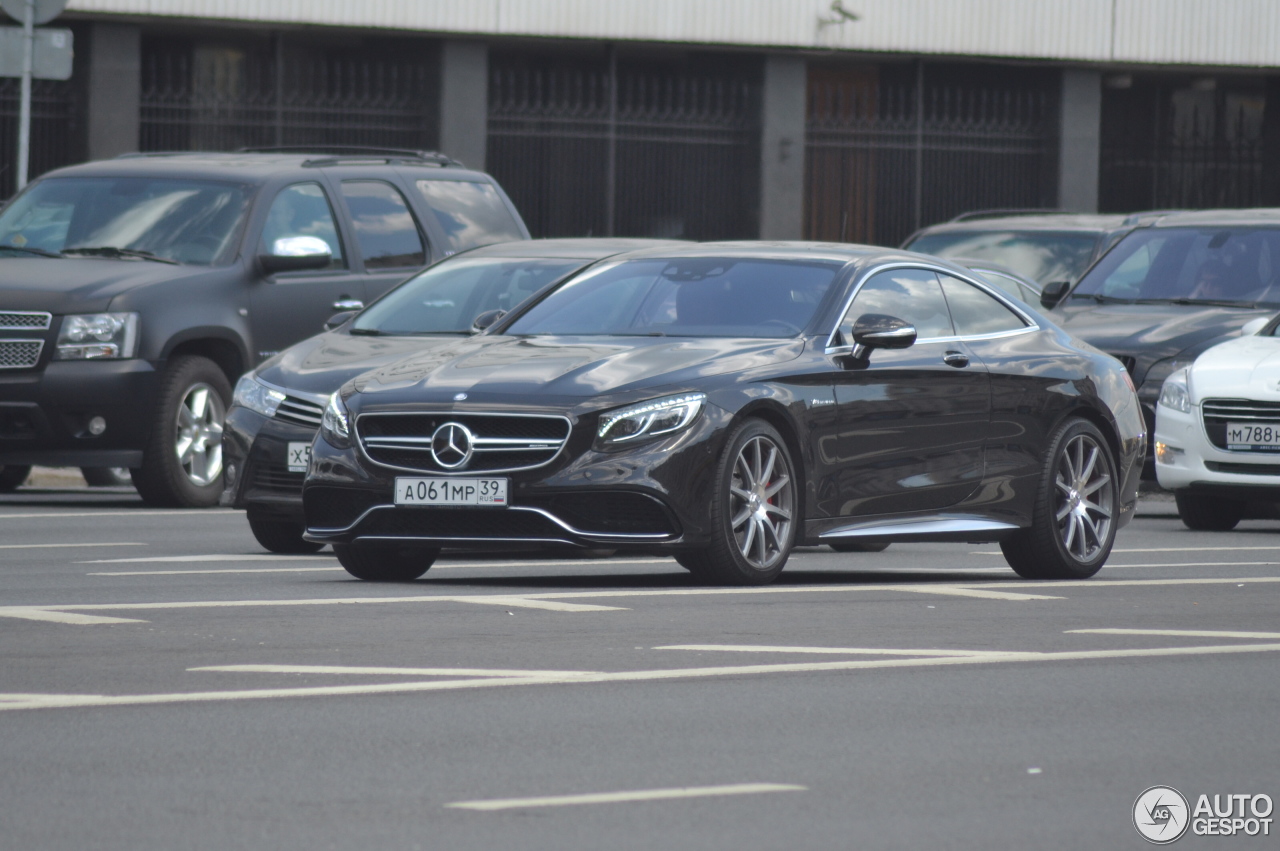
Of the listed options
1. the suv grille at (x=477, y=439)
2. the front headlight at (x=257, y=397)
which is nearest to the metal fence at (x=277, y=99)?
the front headlight at (x=257, y=397)

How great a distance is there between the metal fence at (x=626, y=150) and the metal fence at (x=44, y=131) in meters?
4.52

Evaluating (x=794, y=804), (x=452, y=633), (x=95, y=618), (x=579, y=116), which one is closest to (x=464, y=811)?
(x=794, y=804)

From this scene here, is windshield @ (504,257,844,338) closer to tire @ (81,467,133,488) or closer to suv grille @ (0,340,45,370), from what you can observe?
suv grille @ (0,340,45,370)

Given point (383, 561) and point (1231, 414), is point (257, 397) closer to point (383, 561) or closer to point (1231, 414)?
point (383, 561)

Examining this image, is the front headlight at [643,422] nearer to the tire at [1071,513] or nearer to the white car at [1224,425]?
the tire at [1071,513]

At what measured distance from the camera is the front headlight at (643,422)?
32.3 ft

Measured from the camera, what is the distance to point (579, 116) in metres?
28.1

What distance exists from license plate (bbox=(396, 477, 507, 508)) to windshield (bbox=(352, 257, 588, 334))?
10.4 feet

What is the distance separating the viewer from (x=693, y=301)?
36.1ft

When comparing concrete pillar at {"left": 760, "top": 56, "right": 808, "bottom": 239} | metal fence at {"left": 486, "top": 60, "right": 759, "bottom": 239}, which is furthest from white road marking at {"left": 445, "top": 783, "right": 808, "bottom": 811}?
concrete pillar at {"left": 760, "top": 56, "right": 808, "bottom": 239}

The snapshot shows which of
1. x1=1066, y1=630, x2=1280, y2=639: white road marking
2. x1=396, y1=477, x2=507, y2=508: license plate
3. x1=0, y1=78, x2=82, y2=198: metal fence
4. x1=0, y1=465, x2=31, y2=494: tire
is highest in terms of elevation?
x1=0, y1=78, x2=82, y2=198: metal fence

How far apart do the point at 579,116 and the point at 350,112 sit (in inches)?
107

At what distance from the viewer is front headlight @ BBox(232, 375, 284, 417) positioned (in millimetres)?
12297

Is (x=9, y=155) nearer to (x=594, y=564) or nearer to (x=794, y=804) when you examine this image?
(x=594, y=564)
